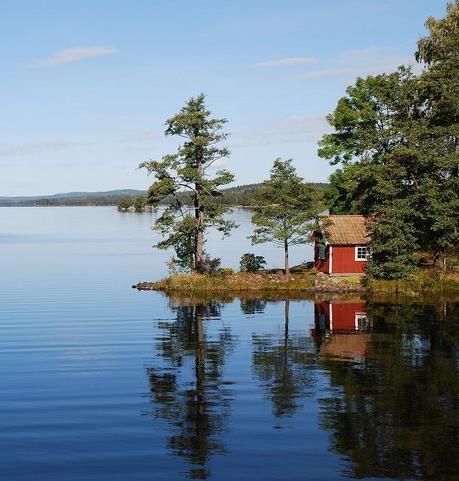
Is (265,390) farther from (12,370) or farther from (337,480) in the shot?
(12,370)

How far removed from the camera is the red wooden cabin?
57.6 meters

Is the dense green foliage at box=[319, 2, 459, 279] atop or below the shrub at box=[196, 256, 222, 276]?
atop

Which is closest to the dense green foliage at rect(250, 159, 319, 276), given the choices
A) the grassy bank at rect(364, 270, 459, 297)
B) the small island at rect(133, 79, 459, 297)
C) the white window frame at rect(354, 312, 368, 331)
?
the small island at rect(133, 79, 459, 297)

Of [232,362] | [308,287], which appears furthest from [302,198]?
[232,362]

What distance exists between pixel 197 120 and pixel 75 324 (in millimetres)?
20945

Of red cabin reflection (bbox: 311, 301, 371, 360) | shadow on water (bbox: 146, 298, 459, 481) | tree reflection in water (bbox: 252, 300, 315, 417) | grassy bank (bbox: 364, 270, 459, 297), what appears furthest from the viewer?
grassy bank (bbox: 364, 270, 459, 297)

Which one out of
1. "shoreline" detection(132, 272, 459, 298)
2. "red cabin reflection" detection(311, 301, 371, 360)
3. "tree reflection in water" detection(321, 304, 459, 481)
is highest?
"shoreline" detection(132, 272, 459, 298)

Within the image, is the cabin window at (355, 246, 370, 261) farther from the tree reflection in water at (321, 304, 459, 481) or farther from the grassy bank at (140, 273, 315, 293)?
the tree reflection in water at (321, 304, 459, 481)

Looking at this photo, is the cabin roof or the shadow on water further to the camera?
the cabin roof

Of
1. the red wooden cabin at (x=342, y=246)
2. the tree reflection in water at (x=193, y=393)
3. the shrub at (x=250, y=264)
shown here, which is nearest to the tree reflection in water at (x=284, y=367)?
the tree reflection in water at (x=193, y=393)

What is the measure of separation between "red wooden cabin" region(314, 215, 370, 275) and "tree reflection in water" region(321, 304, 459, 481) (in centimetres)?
2088

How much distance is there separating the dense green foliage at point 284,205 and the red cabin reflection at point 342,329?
9489 mm

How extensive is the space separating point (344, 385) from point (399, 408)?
331 centimetres

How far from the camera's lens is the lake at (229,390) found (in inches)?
718
